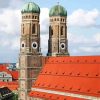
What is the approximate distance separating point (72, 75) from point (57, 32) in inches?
783

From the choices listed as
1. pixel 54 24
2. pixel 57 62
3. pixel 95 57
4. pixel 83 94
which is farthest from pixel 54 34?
pixel 83 94

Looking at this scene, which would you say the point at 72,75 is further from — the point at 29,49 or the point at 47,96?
the point at 29,49

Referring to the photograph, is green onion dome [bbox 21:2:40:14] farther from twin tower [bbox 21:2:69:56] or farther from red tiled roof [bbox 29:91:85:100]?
red tiled roof [bbox 29:91:85:100]

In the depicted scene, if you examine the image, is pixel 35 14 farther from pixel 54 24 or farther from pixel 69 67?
pixel 69 67

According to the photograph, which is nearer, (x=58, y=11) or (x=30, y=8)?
(x=30, y=8)

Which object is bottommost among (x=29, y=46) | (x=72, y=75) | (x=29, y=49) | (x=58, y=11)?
(x=72, y=75)

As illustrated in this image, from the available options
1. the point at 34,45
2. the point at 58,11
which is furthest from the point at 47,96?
the point at 58,11

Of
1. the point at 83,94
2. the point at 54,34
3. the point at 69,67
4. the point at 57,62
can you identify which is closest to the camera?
the point at 83,94

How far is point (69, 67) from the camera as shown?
86750 millimetres

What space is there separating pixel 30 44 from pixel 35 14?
24.4 ft

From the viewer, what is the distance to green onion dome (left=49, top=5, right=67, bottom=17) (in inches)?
3958

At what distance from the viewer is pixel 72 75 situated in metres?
83.3

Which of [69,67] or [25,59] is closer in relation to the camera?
[69,67]

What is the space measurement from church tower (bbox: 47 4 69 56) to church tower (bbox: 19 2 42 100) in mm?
5736
